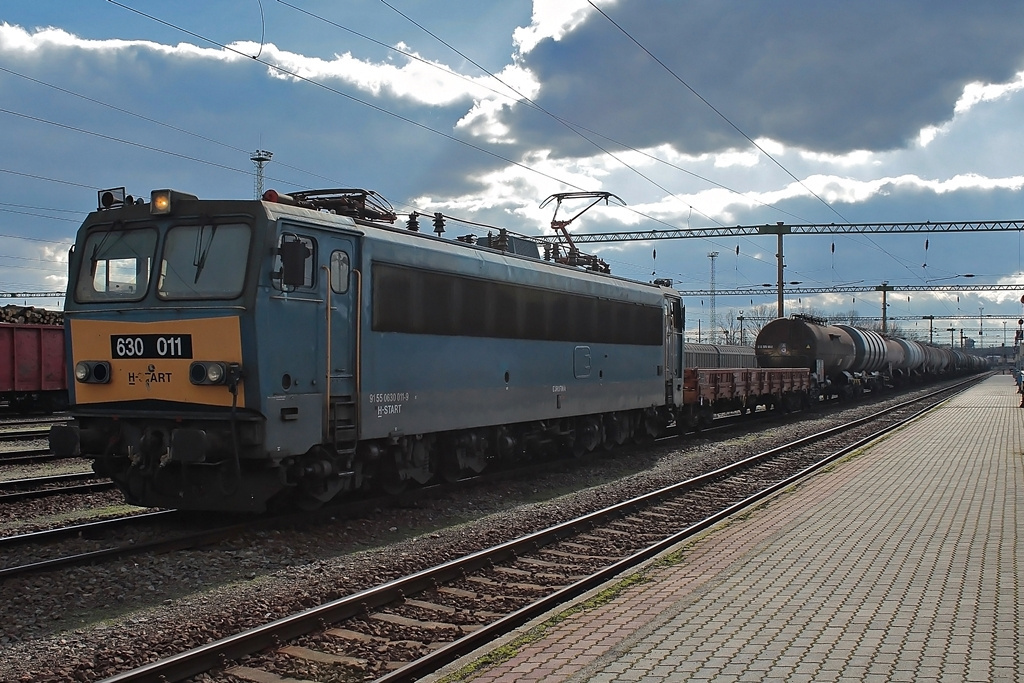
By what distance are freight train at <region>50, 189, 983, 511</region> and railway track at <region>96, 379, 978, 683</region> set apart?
234 centimetres

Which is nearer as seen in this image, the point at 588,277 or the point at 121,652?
the point at 121,652

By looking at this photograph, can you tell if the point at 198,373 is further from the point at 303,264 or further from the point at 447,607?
the point at 447,607

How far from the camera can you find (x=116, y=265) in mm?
9969

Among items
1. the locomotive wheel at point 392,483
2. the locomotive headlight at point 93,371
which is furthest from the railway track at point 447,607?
the locomotive headlight at point 93,371

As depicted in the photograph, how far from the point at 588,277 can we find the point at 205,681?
1189 cm

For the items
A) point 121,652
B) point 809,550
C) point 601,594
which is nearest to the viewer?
point 121,652

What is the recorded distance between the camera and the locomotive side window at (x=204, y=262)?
9.41m

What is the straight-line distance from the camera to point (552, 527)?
407 inches

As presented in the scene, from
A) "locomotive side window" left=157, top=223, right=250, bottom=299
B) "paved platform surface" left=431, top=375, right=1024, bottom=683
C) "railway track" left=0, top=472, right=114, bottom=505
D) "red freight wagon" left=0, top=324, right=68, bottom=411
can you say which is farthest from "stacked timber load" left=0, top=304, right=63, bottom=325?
"paved platform surface" left=431, top=375, right=1024, bottom=683

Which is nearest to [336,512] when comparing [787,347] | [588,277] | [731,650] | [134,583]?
[134,583]

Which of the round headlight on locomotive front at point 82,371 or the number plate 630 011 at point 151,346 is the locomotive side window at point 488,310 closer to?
the number plate 630 011 at point 151,346

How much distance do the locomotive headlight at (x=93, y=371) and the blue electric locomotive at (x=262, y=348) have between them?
0.02 m

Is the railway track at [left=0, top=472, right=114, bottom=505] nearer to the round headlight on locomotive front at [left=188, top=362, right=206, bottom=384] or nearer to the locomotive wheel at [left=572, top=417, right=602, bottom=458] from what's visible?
the round headlight on locomotive front at [left=188, top=362, right=206, bottom=384]

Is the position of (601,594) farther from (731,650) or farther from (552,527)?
(552,527)
